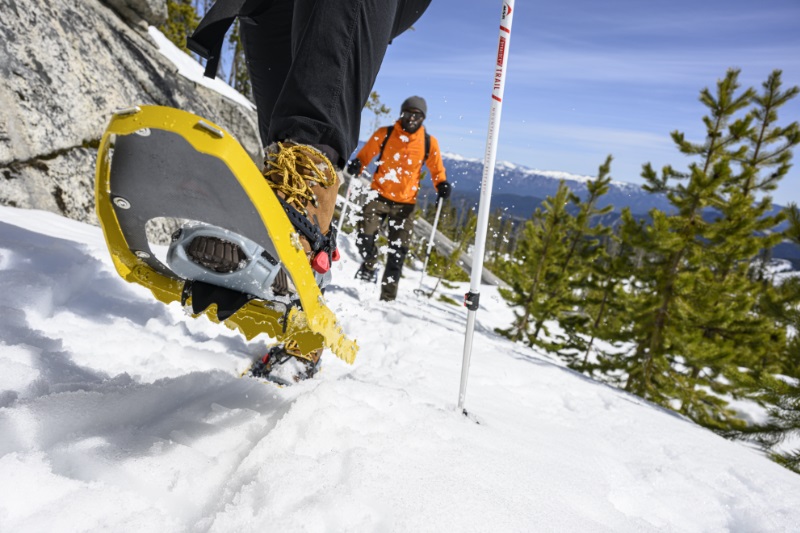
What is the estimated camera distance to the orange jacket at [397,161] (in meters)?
5.64

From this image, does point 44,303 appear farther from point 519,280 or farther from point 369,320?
point 519,280

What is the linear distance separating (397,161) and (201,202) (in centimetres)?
496

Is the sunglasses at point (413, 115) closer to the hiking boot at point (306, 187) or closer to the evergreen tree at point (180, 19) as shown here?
the hiking boot at point (306, 187)

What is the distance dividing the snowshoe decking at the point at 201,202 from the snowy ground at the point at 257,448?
286 millimetres

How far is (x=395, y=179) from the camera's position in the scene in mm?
5652

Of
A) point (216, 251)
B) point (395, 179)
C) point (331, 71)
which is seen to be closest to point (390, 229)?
point (395, 179)

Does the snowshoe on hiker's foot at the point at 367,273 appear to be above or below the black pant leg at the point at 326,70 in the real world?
below

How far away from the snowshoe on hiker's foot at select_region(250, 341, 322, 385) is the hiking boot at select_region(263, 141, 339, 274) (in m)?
0.69

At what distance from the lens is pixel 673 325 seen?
835 centimetres

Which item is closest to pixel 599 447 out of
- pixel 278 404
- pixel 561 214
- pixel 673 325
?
pixel 278 404

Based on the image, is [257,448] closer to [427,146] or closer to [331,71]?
[331,71]

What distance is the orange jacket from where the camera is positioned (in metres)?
5.64

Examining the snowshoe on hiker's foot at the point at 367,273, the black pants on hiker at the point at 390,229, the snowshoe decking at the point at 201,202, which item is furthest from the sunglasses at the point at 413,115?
the snowshoe decking at the point at 201,202

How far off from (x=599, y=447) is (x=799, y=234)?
4.52 m
